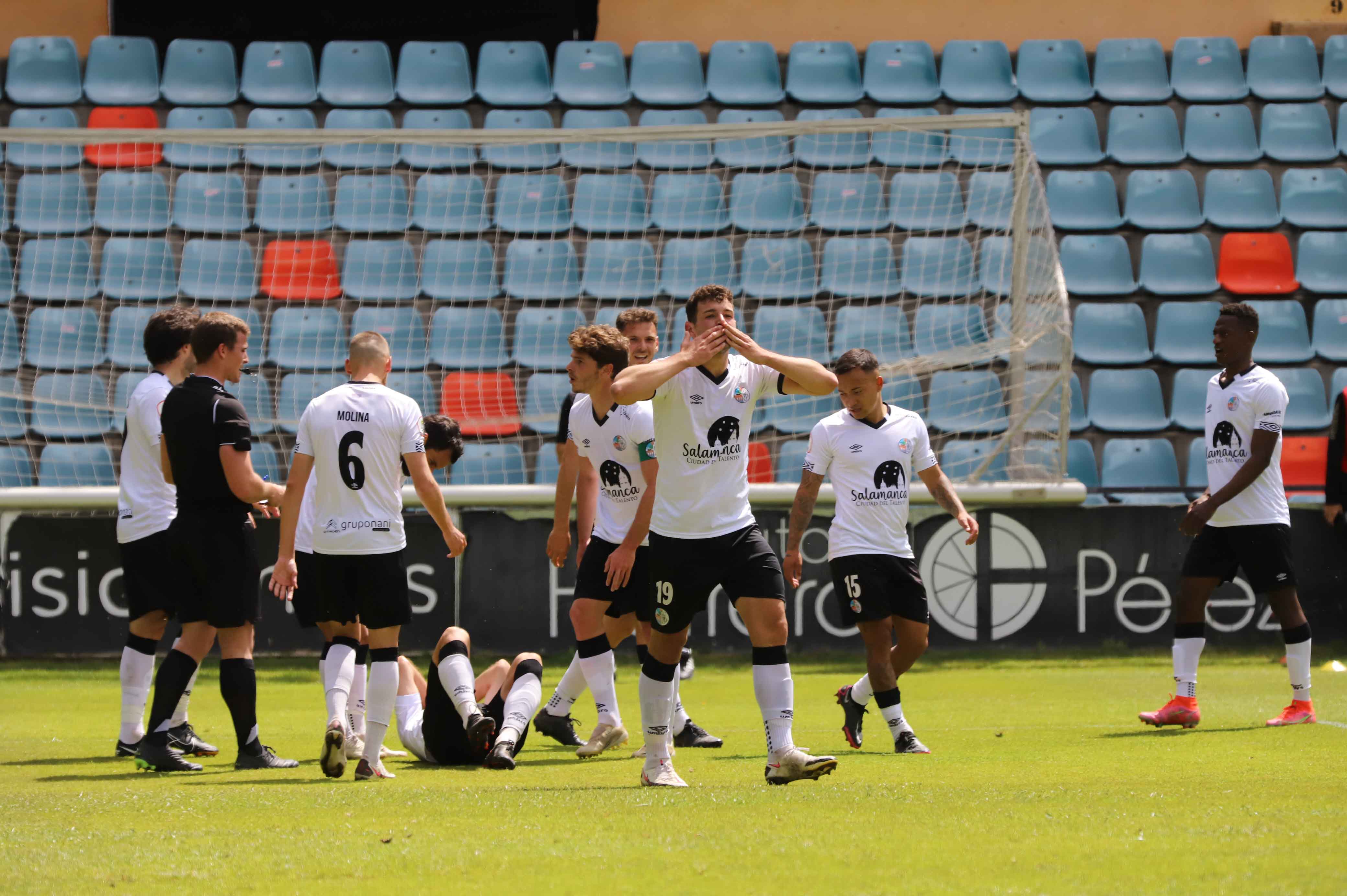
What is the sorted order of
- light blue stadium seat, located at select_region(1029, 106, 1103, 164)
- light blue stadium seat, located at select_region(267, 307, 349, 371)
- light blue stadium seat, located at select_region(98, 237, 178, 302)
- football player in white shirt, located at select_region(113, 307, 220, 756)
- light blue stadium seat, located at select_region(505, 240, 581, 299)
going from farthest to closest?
light blue stadium seat, located at select_region(1029, 106, 1103, 164) < light blue stadium seat, located at select_region(505, 240, 581, 299) < light blue stadium seat, located at select_region(98, 237, 178, 302) < light blue stadium seat, located at select_region(267, 307, 349, 371) < football player in white shirt, located at select_region(113, 307, 220, 756)

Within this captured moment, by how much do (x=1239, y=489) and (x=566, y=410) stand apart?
13.1ft

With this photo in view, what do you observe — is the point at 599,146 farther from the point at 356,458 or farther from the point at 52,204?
the point at 356,458

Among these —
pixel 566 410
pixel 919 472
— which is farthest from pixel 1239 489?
pixel 566 410

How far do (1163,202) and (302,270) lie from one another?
883 cm

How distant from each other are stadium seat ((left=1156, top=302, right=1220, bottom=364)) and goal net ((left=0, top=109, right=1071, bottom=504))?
1752 mm

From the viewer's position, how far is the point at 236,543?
243 inches

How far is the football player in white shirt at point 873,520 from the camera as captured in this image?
6.67m

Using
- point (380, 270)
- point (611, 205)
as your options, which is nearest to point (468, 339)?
point (380, 270)

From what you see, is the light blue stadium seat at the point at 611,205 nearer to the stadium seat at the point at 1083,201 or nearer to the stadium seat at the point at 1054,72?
the stadium seat at the point at 1083,201

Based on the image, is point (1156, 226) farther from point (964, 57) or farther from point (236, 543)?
point (236, 543)

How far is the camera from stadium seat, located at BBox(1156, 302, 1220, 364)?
13234 millimetres

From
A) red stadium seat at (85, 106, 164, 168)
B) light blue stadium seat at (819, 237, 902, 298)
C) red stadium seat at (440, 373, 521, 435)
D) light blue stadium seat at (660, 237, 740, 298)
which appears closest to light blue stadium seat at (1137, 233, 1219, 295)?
light blue stadium seat at (819, 237, 902, 298)

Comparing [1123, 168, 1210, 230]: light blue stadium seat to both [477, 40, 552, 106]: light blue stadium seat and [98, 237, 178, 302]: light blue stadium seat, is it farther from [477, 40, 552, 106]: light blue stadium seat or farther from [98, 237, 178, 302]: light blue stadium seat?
[98, 237, 178, 302]: light blue stadium seat

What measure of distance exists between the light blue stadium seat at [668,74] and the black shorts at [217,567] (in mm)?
9473
